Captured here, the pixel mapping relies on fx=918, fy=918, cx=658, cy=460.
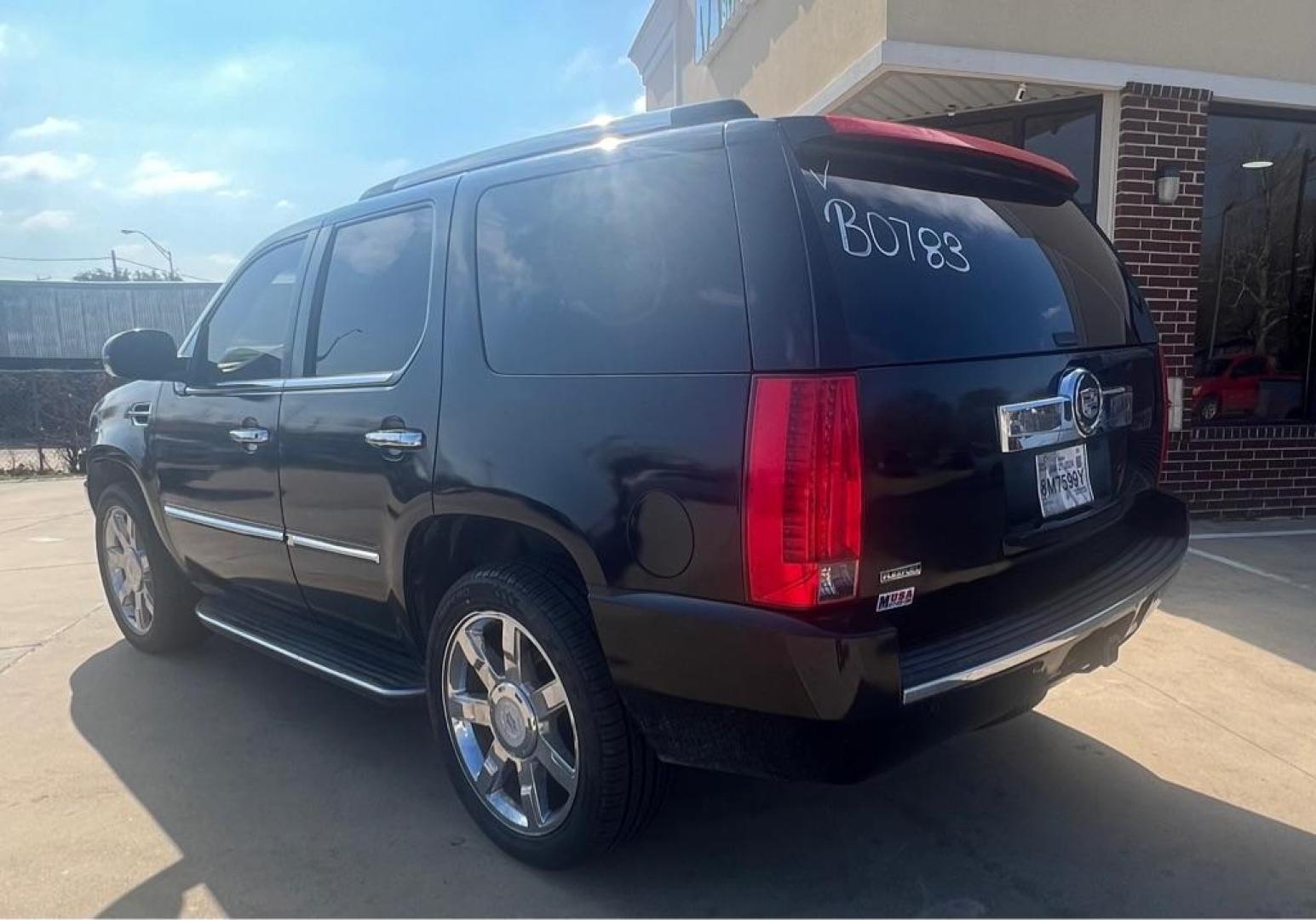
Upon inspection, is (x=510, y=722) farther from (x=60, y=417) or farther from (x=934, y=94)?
(x=60, y=417)

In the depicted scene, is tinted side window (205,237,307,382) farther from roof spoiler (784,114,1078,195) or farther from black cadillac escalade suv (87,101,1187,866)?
roof spoiler (784,114,1078,195)

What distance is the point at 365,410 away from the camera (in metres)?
2.99

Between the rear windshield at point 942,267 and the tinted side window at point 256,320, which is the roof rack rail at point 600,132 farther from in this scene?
the tinted side window at point 256,320

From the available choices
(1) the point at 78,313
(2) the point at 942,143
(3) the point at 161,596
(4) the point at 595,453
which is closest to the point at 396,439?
(4) the point at 595,453

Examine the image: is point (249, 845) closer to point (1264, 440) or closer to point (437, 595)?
point (437, 595)

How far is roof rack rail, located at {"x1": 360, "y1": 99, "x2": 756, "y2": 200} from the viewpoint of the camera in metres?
2.50

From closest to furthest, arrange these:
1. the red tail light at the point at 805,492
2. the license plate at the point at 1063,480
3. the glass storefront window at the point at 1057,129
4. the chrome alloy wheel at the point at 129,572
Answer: the red tail light at the point at 805,492 → the license plate at the point at 1063,480 → the chrome alloy wheel at the point at 129,572 → the glass storefront window at the point at 1057,129

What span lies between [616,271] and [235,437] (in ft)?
6.52

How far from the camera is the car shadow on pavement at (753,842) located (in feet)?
A: 8.11

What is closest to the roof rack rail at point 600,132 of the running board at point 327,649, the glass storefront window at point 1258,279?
the running board at point 327,649

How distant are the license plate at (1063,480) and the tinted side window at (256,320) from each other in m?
2.72

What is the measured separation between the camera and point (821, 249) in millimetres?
2090

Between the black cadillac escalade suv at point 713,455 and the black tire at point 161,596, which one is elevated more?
the black cadillac escalade suv at point 713,455

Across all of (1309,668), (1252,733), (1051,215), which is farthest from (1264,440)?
(1051,215)
